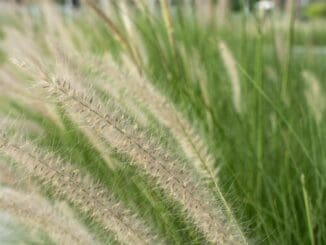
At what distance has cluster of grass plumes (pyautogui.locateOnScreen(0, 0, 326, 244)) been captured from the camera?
0.66 m

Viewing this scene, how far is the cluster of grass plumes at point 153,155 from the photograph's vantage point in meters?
0.66

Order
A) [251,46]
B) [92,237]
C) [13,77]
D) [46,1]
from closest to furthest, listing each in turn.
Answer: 1. [92,237]
2. [13,77]
3. [251,46]
4. [46,1]

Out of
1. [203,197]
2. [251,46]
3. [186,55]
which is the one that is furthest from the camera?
[251,46]

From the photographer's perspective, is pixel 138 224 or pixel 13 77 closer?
pixel 138 224

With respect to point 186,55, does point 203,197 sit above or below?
above

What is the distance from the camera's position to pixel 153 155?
653mm

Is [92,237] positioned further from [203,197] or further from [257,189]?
[257,189]

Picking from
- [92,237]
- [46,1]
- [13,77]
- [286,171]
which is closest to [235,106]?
[286,171]

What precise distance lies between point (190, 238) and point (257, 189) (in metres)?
0.30

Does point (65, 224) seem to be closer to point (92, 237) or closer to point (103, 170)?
point (92, 237)

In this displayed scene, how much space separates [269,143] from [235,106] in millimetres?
124

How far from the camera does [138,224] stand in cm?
70

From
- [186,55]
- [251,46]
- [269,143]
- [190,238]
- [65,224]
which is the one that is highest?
[65,224]

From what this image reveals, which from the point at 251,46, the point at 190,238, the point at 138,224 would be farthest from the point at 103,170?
the point at 251,46
